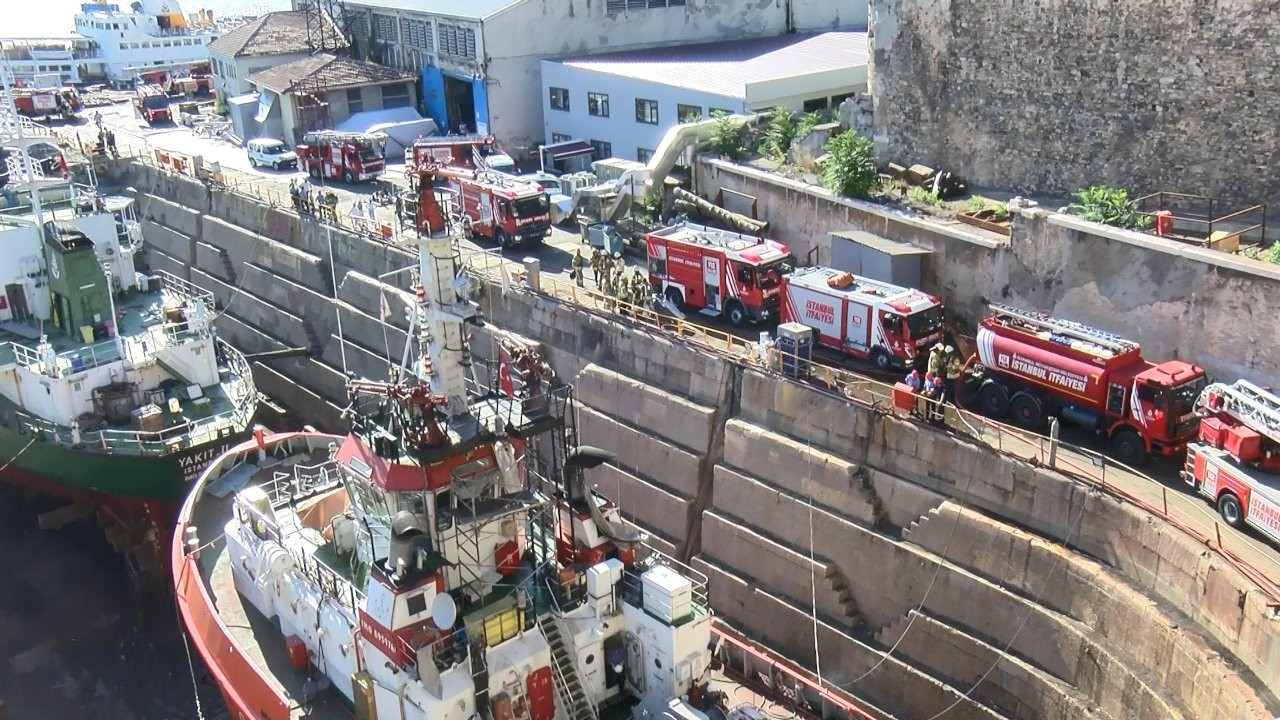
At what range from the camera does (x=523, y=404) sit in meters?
16.3

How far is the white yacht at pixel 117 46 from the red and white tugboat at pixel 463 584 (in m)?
69.7

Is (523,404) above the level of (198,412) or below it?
above

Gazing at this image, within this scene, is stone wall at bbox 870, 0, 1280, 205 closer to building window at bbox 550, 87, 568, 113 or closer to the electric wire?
the electric wire

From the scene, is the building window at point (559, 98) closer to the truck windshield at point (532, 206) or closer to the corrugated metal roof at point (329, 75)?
the corrugated metal roof at point (329, 75)

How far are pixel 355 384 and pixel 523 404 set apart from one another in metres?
2.42

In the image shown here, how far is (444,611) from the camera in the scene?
1512 centimetres

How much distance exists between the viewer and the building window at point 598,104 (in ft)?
138

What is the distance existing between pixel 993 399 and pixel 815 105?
61.3 feet

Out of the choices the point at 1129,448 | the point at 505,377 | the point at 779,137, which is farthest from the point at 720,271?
the point at 1129,448

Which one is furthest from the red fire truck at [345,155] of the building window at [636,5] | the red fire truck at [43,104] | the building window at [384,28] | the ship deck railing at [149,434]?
the red fire truck at [43,104]

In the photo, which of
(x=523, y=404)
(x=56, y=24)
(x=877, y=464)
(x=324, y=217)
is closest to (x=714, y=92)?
(x=324, y=217)

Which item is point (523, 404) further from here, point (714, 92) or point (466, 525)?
point (714, 92)

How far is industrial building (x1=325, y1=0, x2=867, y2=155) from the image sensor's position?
44.5 meters

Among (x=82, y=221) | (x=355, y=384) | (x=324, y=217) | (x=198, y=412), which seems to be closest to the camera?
(x=355, y=384)
